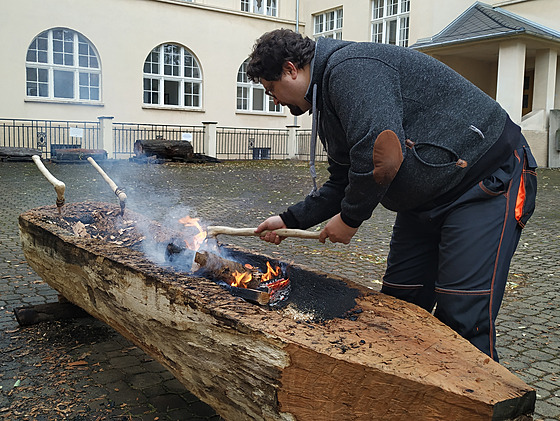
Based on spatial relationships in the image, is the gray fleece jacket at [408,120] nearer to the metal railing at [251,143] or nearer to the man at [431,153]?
the man at [431,153]

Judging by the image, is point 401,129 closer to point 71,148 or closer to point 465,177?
point 465,177

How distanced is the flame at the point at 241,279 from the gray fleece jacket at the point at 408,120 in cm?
63

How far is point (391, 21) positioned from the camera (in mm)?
22375

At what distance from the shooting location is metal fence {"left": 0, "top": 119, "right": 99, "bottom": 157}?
746 inches

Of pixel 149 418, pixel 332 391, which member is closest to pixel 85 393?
pixel 149 418

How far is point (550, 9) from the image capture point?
721 inches

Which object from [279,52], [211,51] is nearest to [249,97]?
[211,51]

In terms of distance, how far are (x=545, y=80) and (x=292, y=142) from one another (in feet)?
33.3

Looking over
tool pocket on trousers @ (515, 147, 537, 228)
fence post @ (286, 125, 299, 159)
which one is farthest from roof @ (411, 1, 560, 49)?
tool pocket on trousers @ (515, 147, 537, 228)

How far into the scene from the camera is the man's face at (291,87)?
2.36 metres

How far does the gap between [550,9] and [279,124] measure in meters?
11.5

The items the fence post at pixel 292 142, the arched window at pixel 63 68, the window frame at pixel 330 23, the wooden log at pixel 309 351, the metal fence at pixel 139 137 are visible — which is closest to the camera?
the wooden log at pixel 309 351

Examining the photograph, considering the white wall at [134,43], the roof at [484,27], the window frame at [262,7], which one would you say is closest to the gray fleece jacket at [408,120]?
the roof at [484,27]

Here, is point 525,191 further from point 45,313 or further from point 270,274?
point 45,313
